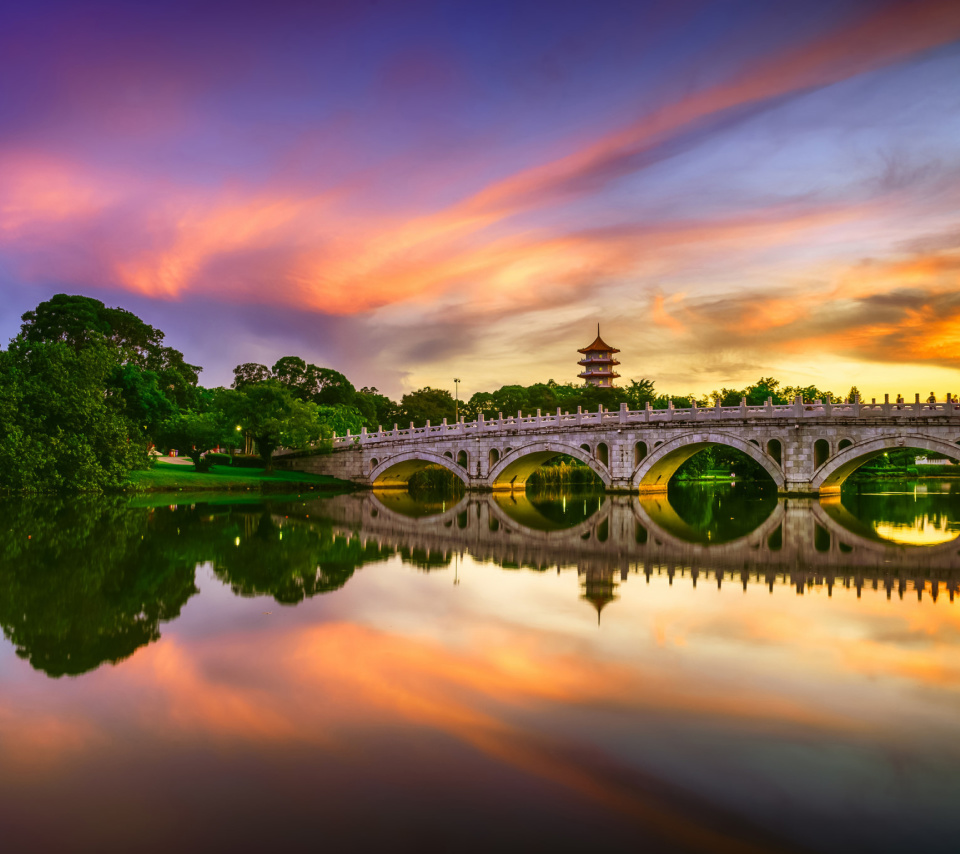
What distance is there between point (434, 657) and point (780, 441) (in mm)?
34313

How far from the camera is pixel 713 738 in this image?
7.31 m

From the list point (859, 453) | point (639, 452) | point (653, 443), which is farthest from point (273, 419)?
point (859, 453)

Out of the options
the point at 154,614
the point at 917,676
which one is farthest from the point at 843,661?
the point at 154,614

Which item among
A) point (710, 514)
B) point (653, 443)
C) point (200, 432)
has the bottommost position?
point (710, 514)

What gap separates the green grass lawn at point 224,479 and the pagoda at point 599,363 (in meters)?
38.1

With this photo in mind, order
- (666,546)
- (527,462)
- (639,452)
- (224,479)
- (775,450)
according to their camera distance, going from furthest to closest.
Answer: (527,462)
(224,479)
(639,452)
(775,450)
(666,546)

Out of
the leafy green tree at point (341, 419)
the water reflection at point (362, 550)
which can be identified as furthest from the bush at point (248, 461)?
the water reflection at point (362, 550)

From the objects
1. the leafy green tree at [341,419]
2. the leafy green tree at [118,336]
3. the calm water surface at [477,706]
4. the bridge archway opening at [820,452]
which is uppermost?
the leafy green tree at [118,336]

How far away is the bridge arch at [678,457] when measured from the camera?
1624 inches

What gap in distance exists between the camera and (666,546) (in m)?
22.2

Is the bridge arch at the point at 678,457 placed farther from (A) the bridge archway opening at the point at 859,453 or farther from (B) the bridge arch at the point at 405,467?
(B) the bridge arch at the point at 405,467

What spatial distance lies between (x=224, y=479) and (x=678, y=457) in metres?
27.2

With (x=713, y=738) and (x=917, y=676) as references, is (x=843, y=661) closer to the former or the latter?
(x=917, y=676)

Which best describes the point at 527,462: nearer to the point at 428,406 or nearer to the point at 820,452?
the point at 820,452
